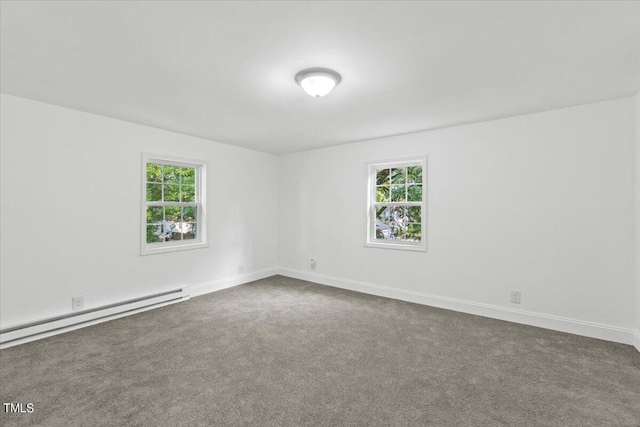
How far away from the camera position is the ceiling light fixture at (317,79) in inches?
90.0

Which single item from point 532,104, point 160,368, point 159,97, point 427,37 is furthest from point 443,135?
point 160,368

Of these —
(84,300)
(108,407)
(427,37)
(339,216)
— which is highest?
(427,37)

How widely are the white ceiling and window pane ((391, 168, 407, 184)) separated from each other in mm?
1145

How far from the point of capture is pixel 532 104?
301 cm

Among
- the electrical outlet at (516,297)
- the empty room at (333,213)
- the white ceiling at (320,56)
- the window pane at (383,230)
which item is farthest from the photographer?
the window pane at (383,230)

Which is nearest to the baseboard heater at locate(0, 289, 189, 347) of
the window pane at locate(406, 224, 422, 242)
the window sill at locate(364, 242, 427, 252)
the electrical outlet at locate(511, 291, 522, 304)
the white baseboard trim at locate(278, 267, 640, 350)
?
the white baseboard trim at locate(278, 267, 640, 350)

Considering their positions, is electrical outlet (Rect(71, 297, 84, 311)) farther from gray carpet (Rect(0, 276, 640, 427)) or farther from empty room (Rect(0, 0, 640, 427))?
gray carpet (Rect(0, 276, 640, 427))

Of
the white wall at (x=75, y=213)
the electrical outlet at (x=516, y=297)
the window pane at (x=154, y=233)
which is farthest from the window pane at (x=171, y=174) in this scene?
the electrical outlet at (x=516, y=297)

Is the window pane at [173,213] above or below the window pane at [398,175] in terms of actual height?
below

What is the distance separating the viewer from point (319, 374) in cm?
229

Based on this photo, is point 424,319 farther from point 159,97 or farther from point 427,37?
point 159,97

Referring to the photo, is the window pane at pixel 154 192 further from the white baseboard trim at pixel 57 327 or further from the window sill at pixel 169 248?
the white baseboard trim at pixel 57 327

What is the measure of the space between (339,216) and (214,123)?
7.81ft

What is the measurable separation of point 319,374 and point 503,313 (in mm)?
2471
